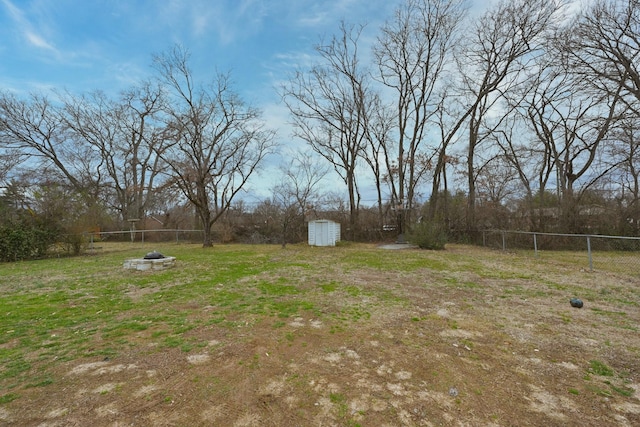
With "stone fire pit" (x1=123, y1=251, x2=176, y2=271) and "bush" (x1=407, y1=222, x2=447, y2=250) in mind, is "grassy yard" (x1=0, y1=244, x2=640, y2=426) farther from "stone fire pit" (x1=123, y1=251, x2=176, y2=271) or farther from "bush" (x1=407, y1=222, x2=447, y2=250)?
"bush" (x1=407, y1=222, x2=447, y2=250)

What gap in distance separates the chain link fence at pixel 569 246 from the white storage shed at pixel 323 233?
736 centimetres

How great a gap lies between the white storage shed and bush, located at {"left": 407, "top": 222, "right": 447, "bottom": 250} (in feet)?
13.8

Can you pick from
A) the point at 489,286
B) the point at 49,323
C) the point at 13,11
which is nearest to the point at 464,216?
the point at 489,286

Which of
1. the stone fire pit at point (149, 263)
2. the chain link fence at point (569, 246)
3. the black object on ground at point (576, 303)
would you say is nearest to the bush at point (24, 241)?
the stone fire pit at point (149, 263)

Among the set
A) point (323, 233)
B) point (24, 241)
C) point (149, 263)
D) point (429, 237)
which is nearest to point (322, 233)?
point (323, 233)

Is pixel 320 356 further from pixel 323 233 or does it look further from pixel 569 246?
pixel 569 246

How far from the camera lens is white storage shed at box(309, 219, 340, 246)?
49.2 ft

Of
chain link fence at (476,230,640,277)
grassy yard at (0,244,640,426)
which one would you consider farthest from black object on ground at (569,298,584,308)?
chain link fence at (476,230,640,277)

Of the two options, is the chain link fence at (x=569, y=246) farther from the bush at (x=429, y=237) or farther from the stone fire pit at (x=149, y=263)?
the stone fire pit at (x=149, y=263)

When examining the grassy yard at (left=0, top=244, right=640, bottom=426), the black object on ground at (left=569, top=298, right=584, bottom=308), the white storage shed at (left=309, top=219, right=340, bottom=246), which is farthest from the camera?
the white storage shed at (left=309, top=219, right=340, bottom=246)

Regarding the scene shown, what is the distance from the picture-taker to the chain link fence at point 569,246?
29.6ft

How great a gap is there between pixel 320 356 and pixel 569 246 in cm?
1413

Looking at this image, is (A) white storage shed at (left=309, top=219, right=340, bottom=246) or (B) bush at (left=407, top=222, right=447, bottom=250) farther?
(A) white storage shed at (left=309, top=219, right=340, bottom=246)

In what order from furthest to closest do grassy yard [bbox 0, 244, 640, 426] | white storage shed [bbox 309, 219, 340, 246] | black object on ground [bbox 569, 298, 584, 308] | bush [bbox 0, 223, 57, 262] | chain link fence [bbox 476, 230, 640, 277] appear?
1. white storage shed [bbox 309, 219, 340, 246]
2. bush [bbox 0, 223, 57, 262]
3. chain link fence [bbox 476, 230, 640, 277]
4. black object on ground [bbox 569, 298, 584, 308]
5. grassy yard [bbox 0, 244, 640, 426]
